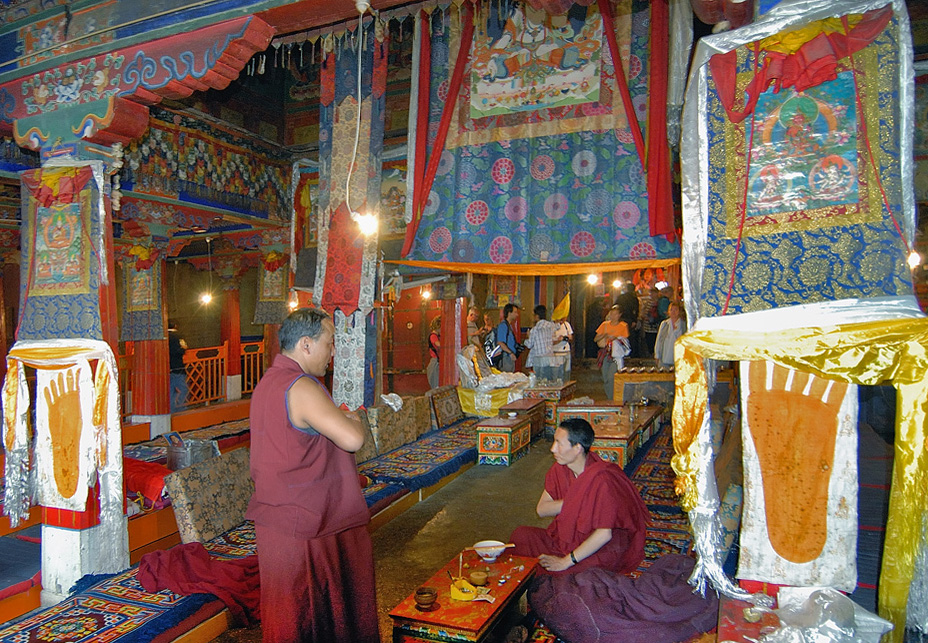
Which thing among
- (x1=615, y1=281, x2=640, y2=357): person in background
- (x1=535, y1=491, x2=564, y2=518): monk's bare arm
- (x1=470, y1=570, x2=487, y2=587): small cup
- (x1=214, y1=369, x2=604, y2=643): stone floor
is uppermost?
(x1=615, y1=281, x2=640, y2=357): person in background

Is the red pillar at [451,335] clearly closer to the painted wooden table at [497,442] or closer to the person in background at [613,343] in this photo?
the person in background at [613,343]

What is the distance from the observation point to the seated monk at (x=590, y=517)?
3355mm

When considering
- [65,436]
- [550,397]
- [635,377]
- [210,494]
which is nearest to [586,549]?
[210,494]

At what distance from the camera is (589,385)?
14.3 m

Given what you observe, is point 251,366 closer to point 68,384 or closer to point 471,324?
point 471,324

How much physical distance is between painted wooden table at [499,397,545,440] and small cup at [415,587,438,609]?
4957 mm

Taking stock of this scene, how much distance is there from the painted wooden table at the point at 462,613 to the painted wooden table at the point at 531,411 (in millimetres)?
4656

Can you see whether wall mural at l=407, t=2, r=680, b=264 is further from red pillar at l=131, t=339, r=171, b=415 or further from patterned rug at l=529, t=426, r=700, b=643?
red pillar at l=131, t=339, r=171, b=415

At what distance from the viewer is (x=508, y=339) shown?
36.4 ft

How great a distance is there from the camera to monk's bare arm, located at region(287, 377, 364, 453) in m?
2.52

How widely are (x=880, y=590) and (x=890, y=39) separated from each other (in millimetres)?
2133

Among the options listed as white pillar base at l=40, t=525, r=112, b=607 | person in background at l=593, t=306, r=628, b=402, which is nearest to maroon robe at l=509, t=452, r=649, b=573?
white pillar base at l=40, t=525, r=112, b=607

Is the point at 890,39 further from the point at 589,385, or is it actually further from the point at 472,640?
the point at 589,385

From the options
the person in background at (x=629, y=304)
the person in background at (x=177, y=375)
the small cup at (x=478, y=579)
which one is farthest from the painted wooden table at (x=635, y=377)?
the person in background at (x=629, y=304)
